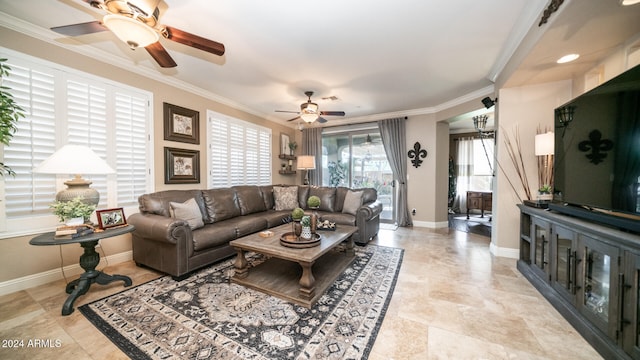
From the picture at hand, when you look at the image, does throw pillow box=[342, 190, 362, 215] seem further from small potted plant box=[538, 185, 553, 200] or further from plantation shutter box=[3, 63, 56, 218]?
plantation shutter box=[3, 63, 56, 218]

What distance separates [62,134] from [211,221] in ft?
6.16

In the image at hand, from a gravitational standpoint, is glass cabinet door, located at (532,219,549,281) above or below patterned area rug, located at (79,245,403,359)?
above

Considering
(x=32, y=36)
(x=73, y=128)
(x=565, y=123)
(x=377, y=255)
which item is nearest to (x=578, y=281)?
(x=565, y=123)

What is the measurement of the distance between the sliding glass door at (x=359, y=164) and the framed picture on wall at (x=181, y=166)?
3233mm

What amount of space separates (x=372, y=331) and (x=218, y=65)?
3.46 meters

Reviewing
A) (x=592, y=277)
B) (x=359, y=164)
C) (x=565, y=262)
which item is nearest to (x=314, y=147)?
(x=359, y=164)

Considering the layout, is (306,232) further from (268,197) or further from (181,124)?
(181,124)

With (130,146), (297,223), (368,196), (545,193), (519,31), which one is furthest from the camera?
(368,196)

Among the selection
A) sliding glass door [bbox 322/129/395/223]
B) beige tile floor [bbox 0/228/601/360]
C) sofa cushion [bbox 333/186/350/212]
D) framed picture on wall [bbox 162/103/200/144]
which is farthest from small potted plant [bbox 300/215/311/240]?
sliding glass door [bbox 322/129/395/223]

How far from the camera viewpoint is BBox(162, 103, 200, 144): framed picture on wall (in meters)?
3.35

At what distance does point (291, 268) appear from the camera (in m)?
2.58

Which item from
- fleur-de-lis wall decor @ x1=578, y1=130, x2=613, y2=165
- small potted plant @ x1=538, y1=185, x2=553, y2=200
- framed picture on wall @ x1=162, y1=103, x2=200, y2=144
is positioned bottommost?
small potted plant @ x1=538, y1=185, x2=553, y2=200

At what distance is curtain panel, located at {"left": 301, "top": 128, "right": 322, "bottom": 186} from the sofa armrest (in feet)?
12.7

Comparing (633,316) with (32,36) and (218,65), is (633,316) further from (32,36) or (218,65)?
(32,36)
